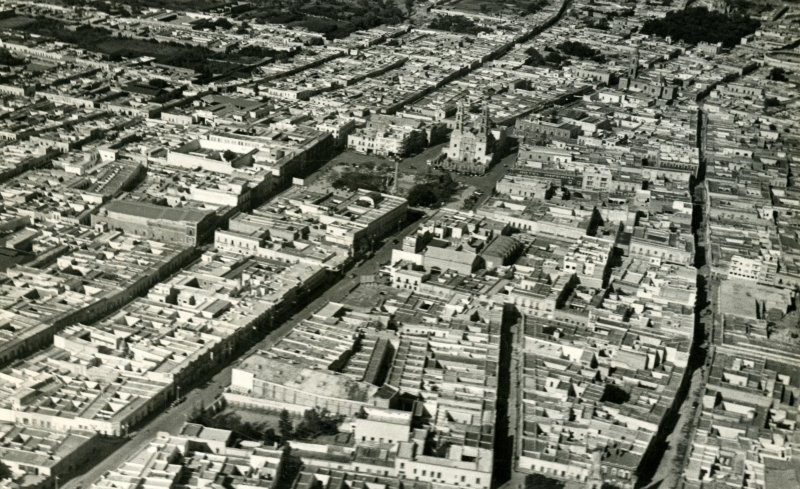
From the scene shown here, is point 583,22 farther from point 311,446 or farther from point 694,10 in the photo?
point 311,446

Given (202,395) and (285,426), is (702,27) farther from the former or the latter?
(285,426)

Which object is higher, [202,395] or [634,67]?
[634,67]

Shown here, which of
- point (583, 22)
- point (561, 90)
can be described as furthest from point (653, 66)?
point (583, 22)

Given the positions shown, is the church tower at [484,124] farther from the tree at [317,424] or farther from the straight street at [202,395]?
the tree at [317,424]

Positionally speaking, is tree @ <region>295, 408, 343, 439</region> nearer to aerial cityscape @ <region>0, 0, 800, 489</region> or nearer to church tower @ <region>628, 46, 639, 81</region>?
aerial cityscape @ <region>0, 0, 800, 489</region>

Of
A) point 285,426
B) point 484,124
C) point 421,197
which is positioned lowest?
point 285,426

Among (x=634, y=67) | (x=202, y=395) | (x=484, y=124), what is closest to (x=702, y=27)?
(x=634, y=67)
